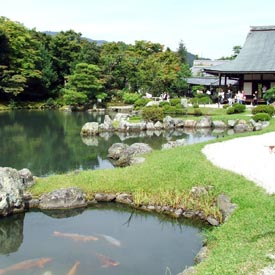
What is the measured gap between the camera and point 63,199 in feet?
35.4

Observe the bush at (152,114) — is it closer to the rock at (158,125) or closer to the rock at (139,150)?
the rock at (158,125)

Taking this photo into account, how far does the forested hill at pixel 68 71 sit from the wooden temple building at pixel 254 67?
903cm

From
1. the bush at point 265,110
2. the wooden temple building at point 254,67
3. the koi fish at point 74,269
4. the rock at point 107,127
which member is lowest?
the koi fish at point 74,269

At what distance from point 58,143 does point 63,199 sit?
1129 centimetres

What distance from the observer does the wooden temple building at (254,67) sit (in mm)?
32406

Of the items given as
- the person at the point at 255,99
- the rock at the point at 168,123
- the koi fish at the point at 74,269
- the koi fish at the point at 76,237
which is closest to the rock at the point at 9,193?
the koi fish at the point at 76,237

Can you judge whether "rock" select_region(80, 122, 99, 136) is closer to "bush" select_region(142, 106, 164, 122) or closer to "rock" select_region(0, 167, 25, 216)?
"bush" select_region(142, 106, 164, 122)

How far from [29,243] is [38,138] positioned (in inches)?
587

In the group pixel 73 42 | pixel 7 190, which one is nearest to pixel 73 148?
pixel 7 190

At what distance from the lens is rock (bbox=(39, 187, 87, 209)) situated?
424 inches

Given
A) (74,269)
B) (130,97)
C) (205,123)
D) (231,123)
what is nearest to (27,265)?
(74,269)

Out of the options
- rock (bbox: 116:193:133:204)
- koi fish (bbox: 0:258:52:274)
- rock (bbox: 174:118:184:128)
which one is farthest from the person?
koi fish (bbox: 0:258:52:274)

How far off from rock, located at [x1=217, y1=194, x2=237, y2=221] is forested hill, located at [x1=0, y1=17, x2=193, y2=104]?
104ft

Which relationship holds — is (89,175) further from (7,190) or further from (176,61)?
(176,61)
